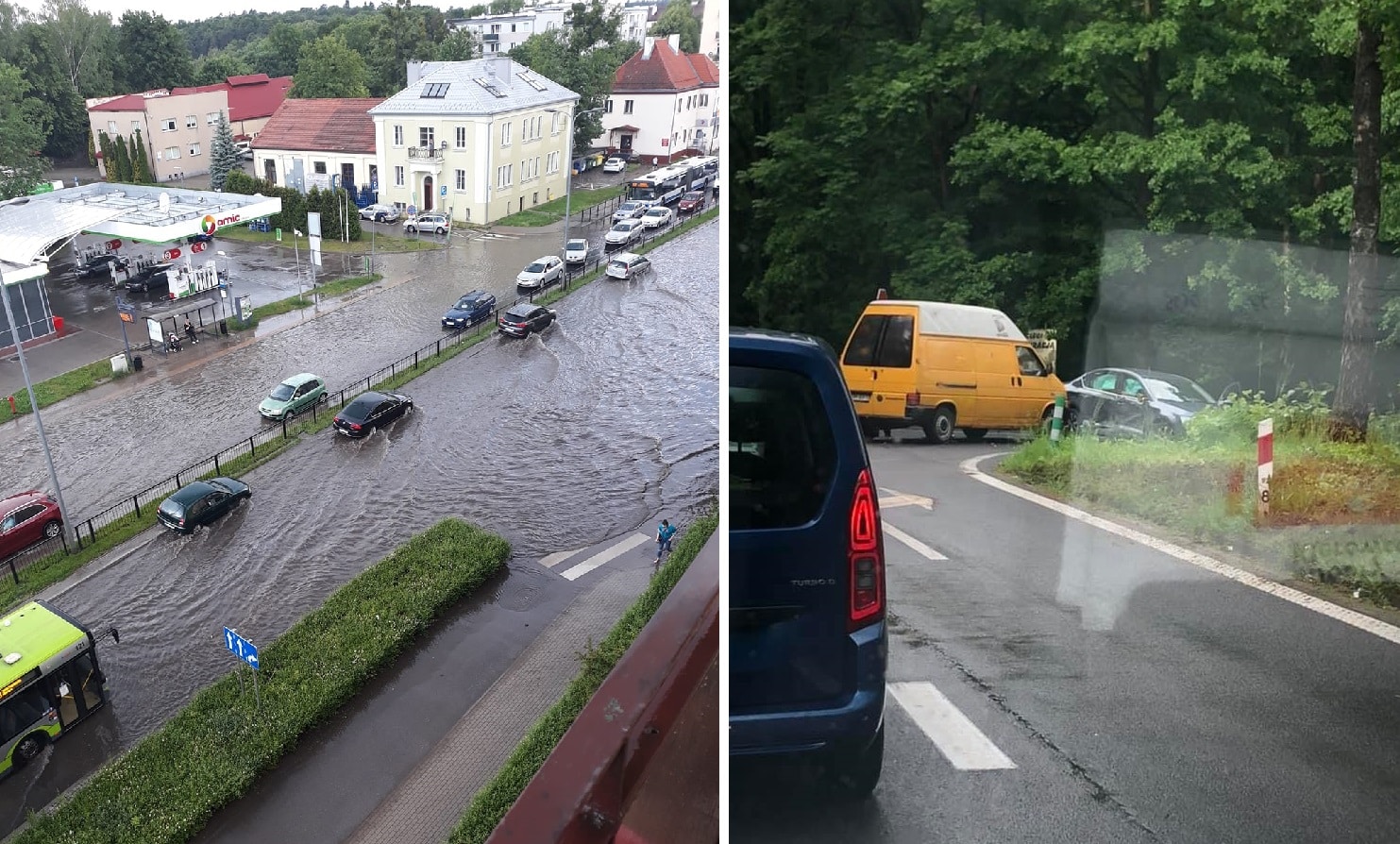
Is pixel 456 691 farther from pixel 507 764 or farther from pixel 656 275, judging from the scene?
pixel 656 275

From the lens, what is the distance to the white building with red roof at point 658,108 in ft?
5.47

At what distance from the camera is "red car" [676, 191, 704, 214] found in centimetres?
173

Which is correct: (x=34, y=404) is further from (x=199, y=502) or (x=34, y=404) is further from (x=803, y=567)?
(x=803, y=567)

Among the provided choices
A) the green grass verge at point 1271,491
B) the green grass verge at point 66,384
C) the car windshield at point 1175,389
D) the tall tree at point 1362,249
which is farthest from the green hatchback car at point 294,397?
the tall tree at point 1362,249

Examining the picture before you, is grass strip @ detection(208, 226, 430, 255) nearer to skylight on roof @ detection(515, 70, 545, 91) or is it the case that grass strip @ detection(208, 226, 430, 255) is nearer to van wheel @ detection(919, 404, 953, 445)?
skylight on roof @ detection(515, 70, 545, 91)

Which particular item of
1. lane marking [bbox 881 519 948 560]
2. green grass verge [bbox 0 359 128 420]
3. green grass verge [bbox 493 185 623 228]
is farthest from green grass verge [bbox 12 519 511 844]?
lane marking [bbox 881 519 948 560]

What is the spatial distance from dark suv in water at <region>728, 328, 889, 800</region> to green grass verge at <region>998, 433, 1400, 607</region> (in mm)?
187

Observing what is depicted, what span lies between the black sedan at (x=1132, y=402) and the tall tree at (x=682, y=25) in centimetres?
111

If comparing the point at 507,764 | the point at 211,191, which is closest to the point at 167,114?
the point at 211,191

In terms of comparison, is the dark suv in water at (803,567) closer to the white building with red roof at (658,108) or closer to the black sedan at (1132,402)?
the black sedan at (1132,402)

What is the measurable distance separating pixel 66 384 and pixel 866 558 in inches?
63.7

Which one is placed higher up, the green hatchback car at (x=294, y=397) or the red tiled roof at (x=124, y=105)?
the red tiled roof at (x=124, y=105)

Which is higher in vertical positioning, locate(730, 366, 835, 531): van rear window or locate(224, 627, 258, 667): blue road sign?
locate(730, 366, 835, 531): van rear window

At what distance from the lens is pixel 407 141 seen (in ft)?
7.04
